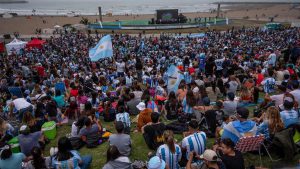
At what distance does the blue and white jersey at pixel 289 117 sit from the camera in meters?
6.44

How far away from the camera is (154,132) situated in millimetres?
6664

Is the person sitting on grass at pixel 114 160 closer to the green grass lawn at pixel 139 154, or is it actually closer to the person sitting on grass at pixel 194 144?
the person sitting on grass at pixel 194 144

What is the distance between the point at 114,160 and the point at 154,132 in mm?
1767

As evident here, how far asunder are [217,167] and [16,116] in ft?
27.2

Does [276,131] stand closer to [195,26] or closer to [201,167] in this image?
[201,167]

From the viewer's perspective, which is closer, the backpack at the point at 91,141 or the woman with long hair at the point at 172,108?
the backpack at the point at 91,141

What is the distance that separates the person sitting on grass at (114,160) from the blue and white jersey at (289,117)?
375 cm

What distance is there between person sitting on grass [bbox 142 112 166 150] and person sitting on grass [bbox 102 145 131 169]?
155cm

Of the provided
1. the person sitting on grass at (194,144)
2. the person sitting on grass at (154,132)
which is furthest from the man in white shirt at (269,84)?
the person sitting on grass at (194,144)

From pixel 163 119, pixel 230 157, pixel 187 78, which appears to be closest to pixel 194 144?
pixel 230 157

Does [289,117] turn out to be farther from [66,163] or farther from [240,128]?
[66,163]

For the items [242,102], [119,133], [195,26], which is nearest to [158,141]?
[119,133]

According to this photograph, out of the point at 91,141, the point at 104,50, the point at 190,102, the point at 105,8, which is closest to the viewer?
the point at 91,141

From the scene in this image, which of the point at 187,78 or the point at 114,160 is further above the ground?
the point at 114,160
